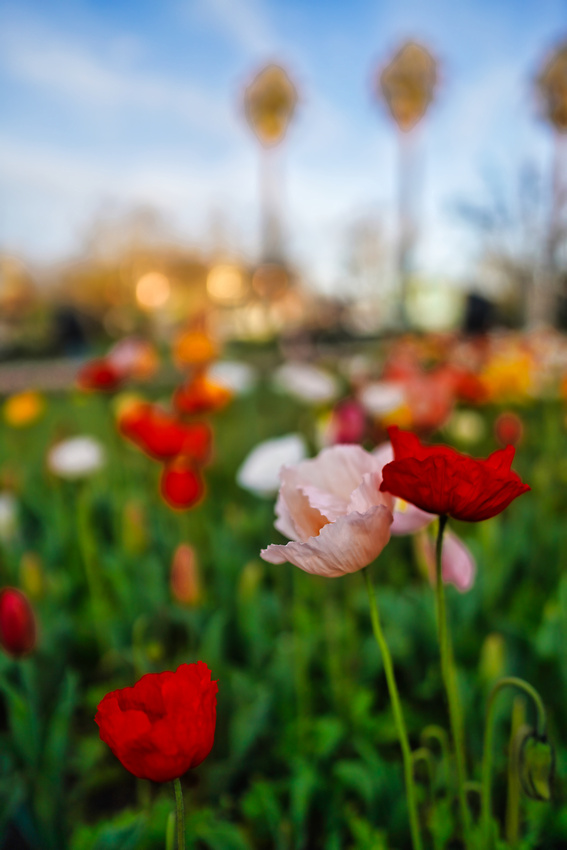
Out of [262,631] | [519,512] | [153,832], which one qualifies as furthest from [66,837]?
[519,512]

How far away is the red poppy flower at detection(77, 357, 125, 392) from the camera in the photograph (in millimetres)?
1978

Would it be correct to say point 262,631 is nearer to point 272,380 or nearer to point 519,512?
point 519,512

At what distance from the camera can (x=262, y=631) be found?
1418 mm

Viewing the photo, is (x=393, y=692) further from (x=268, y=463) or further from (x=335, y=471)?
(x=268, y=463)

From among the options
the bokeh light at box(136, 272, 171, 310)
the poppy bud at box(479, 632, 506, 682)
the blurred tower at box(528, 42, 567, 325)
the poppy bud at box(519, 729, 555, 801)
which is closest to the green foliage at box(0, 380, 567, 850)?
the poppy bud at box(479, 632, 506, 682)

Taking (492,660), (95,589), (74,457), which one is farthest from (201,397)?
(492,660)

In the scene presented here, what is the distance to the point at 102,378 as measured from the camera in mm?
1982

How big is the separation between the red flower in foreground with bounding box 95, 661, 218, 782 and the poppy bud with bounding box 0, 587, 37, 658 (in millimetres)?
681

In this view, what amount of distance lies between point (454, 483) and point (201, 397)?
1524mm

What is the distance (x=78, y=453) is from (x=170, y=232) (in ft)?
122

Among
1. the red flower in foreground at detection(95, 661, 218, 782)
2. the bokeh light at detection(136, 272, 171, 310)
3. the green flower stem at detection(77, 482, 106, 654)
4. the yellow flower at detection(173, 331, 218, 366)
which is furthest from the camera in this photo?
the bokeh light at detection(136, 272, 171, 310)

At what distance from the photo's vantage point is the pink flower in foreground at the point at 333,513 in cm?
51

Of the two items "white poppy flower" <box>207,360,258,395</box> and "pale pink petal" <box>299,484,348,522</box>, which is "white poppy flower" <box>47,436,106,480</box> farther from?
"pale pink petal" <box>299,484,348,522</box>

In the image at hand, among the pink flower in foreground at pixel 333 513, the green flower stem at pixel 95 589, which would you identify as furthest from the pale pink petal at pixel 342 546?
the green flower stem at pixel 95 589
